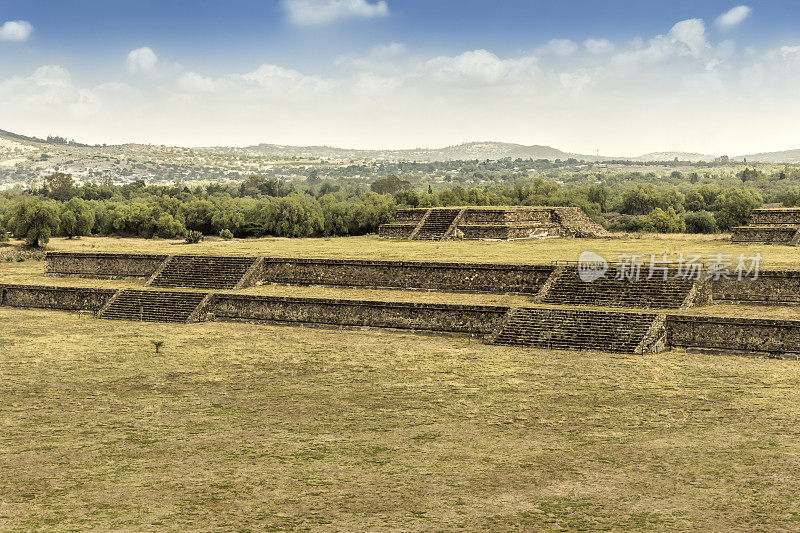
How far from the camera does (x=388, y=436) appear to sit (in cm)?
1437

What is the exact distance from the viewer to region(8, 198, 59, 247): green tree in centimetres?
4650

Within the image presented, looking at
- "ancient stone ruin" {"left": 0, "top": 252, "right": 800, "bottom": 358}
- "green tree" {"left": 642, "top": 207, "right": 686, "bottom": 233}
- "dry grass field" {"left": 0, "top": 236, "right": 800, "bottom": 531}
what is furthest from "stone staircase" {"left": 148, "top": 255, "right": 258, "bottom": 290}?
"green tree" {"left": 642, "top": 207, "right": 686, "bottom": 233}

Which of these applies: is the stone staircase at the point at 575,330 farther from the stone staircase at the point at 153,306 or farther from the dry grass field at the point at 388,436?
the stone staircase at the point at 153,306

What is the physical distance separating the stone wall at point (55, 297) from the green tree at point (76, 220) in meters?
20.1

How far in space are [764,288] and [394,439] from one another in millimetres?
13237

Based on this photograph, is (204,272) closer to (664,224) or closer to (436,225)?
(436,225)

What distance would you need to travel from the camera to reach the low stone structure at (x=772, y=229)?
36.7 metres

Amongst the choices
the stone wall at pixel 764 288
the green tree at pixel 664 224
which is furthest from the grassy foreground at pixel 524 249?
the green tree at pixel 664 224

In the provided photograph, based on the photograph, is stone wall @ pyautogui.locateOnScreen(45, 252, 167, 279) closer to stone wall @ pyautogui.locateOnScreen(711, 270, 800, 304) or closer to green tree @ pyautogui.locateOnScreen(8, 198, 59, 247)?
green tree @ pyautogui.locateOnScreen(8, 198, 59, 247)

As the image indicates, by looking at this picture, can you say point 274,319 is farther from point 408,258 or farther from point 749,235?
point 749,235

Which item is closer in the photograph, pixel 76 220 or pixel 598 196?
pixel 76 220

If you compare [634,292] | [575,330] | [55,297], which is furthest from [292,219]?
[575,330]

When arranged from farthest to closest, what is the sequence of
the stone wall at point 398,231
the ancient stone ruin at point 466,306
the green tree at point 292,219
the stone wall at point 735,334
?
the green tree at point 292,219 → the stone wall at point 398,231 → the ancient stone ruin at point 466,306 → the stone wall at point 735,334

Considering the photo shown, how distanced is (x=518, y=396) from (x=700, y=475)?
4.87 metres
